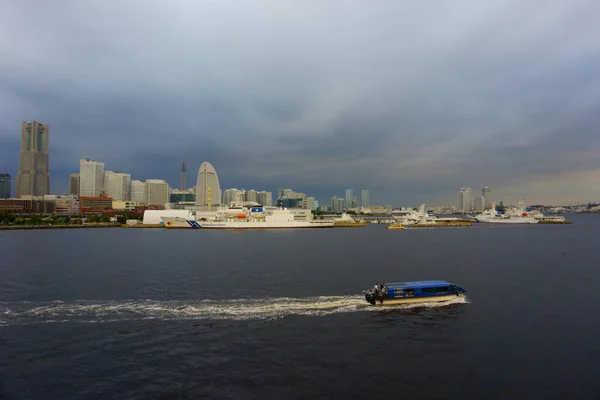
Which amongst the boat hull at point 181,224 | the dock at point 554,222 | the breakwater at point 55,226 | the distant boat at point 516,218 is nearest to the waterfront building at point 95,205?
the breakwater at point 55,226

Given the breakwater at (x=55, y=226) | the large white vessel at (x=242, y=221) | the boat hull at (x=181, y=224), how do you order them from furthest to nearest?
the boat hull at (x=181, y=224) → the large white vessel at (x=242, y=221) → the breakwater at (x=55, y=226)

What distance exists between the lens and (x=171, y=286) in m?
29.5

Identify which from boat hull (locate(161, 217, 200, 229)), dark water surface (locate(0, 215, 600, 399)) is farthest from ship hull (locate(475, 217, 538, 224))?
dark water surface (locate(0, 215, 600, 399))

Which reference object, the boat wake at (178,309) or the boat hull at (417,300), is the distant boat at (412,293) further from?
the boat wake at (178,309)

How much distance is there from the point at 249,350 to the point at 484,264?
3621cm

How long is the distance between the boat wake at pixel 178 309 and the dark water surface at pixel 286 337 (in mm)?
127

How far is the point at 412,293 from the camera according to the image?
25.8 m

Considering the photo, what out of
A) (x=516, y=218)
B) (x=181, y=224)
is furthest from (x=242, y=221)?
(x=516, y=218)

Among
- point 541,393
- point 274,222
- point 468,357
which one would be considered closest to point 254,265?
point 468,357

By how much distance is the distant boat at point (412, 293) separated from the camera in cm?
2494

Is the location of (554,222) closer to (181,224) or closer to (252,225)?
(252,225)

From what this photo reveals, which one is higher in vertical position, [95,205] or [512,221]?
[95,205]

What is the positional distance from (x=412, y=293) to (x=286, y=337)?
1148 cm

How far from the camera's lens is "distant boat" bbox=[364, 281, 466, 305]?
81.8ft
